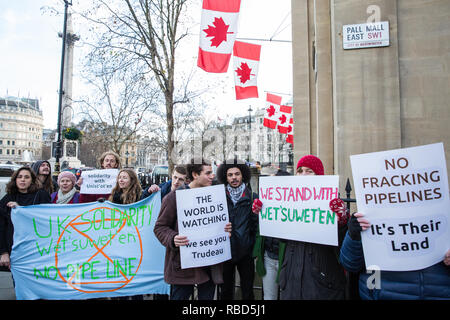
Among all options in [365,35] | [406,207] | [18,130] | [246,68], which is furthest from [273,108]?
[18,130]

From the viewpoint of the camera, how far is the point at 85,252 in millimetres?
3781

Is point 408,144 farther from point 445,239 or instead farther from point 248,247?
point 248,247

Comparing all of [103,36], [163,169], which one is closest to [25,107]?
[163,169]

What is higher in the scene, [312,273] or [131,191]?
[131,191]

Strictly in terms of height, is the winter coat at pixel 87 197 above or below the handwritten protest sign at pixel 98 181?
below

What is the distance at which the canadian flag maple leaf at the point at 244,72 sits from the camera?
8.17 meters

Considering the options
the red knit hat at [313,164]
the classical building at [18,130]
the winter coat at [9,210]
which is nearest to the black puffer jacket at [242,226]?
the red knit hat at [313,164]

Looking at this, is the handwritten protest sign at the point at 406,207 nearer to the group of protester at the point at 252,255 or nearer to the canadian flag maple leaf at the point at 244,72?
the group of protester at the point at 252,255

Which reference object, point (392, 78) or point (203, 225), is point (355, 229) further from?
point (392, 78)

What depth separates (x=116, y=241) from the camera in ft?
12.6

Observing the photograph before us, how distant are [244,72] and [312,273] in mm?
6683

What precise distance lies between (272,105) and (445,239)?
13245 millimetres

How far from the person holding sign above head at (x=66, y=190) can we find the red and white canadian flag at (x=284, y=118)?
12457 mm

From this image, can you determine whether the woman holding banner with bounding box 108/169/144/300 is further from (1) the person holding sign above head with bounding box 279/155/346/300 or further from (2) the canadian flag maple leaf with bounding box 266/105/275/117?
(2) the canadian flag maple leaf with bounding box 266/105/275/117
